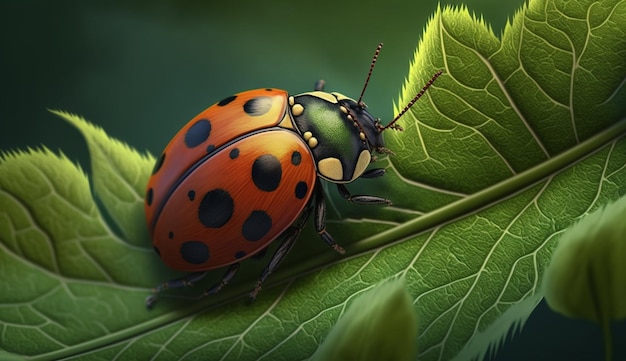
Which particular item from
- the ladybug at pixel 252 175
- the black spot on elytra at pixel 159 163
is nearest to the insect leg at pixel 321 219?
the ladybug at pixel 252 175

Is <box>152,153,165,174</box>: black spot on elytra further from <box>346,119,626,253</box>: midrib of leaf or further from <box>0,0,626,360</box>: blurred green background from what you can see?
<box>346,119,626,253</box>: midrib of leaf

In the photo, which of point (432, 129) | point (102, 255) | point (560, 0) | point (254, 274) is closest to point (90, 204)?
point (102, 255)

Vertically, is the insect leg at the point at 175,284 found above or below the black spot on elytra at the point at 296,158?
below

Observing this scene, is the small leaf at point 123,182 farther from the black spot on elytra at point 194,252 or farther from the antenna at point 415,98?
the antenna at point 415,98

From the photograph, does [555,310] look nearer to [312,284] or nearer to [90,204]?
[312,284]

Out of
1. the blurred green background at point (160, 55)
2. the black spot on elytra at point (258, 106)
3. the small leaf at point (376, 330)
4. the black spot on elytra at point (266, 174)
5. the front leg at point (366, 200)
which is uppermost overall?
the blurred green background at point (160, 55)

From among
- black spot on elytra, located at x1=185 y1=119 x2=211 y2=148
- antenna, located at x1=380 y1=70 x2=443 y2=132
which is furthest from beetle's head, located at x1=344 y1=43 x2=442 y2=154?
black spot on elytra, located at x1=185 y1=119 x2=211 y2=148

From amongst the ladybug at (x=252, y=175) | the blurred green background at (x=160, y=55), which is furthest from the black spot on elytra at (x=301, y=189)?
the blurred green background at (x=160, y=55)

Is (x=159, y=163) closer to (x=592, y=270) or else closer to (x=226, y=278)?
(x=226, y=278)

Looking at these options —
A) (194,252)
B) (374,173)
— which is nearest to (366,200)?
(374,173)
